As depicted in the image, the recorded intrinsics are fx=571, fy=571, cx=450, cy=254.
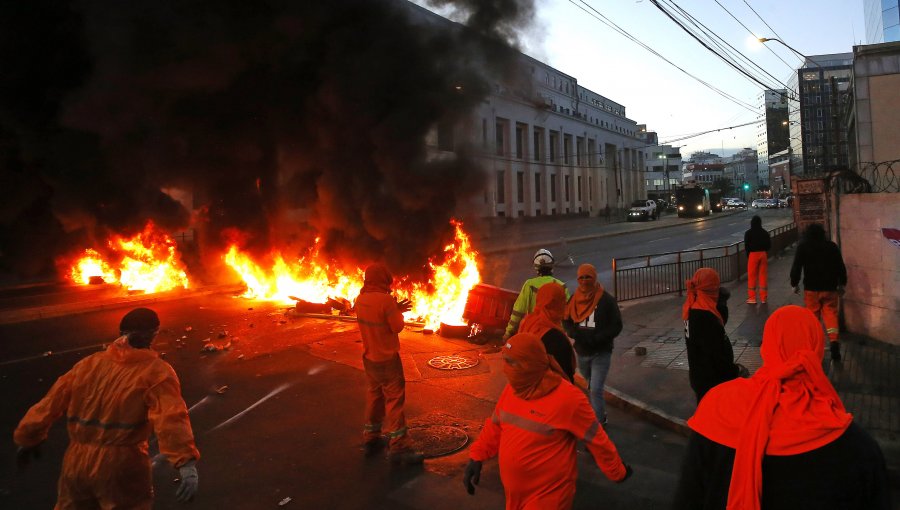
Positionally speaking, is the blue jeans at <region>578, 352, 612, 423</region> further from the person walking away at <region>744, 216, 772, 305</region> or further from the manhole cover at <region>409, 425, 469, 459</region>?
the person walking away at <region>744, 216, 772, 305</region>

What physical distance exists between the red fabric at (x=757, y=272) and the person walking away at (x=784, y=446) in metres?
8.87

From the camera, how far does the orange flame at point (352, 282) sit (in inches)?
432

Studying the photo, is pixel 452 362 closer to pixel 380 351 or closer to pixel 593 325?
pixel 380 351

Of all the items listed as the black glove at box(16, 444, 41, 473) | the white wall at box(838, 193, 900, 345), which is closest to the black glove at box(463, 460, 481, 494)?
the black glove at box(16, 444, 41, 473)

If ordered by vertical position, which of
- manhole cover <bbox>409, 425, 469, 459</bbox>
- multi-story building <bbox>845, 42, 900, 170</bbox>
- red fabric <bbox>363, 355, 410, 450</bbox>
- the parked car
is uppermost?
multi-story building <bbox>845, 42, 900, 170</bbox>

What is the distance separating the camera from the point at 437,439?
5.24 metres

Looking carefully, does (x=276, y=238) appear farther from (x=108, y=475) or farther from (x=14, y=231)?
(x=108, y=475)

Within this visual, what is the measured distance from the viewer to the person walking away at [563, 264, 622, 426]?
4.84 m

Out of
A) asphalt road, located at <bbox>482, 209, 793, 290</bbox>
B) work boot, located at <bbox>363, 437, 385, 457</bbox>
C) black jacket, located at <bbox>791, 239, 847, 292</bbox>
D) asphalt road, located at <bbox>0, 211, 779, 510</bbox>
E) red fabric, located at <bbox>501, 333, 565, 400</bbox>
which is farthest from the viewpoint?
asphalt road, located at <bbox>482, 209, 793, 290</bbox>

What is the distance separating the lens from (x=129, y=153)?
51.0 ft

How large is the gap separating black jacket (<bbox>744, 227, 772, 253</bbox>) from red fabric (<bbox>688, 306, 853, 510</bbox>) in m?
8.82

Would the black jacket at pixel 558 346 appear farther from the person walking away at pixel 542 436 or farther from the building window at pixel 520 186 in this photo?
the building window at pixel 520 186

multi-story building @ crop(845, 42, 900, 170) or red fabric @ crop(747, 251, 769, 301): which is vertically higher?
multi-story building @ crop(845, 42, 900, 170)

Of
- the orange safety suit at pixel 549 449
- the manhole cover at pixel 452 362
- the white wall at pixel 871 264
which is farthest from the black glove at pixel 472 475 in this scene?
the white wall at pixel 871 264
